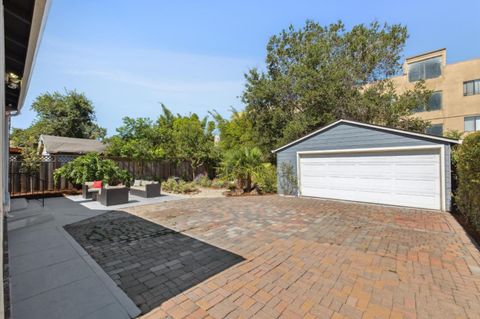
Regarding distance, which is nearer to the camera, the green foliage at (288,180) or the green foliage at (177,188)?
the green foliage at (288,180)

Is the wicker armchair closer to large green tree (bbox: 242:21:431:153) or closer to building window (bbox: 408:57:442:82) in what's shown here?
large green tree (bbox: 242:21:431:153)

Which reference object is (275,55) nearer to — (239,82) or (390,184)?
(239,82)

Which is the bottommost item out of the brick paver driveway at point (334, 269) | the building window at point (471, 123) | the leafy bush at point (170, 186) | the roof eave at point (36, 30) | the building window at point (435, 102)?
the brick paver driveway at point (334, 269)

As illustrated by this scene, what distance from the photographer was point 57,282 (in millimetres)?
3086

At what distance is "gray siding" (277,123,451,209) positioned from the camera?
7.54 metres

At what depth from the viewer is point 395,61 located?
51.9ft

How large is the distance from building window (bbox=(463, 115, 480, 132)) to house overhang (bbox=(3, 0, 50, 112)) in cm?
2510

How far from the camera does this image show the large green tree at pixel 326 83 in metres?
14.7

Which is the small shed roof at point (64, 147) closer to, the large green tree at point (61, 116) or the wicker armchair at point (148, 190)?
the wicker armchair at point (148, 190)

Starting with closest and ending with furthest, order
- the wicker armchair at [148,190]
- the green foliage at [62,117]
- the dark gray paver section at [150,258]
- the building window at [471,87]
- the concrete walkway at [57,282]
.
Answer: the concrete walkway at [57,282] → the dark gray paver section at [150,258] → the wicker armchair at [148,190] → the building window at [471,87] → the green foliage at [62,117]

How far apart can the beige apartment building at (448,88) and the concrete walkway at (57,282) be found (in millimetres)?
22240

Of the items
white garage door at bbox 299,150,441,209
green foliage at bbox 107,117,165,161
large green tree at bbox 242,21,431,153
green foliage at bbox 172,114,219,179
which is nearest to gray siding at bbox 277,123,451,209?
white garage door at bbox 299,150,441,209

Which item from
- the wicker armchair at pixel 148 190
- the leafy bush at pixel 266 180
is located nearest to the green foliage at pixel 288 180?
the leafy bush at pixel 266 180

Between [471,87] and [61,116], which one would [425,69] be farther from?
[61,116]
